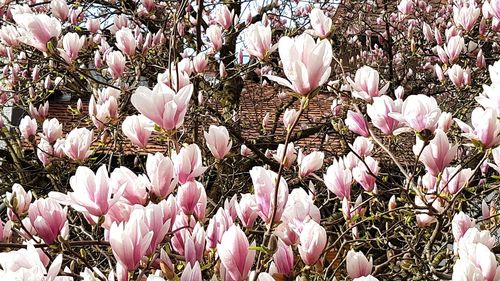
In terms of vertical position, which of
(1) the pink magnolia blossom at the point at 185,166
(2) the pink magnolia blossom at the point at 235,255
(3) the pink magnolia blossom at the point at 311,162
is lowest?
(3) the pink magnolia blossom at the point at 311,162

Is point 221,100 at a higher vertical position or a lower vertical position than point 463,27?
lower

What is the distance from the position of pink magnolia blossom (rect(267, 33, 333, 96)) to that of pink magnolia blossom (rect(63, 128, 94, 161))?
39.9 inches

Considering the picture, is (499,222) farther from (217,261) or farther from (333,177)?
(217,261)

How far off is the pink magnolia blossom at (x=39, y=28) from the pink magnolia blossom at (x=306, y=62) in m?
1.14

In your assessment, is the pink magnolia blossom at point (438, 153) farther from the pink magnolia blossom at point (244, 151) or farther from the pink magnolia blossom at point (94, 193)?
the pink magnolia blossom at point (244, 151)

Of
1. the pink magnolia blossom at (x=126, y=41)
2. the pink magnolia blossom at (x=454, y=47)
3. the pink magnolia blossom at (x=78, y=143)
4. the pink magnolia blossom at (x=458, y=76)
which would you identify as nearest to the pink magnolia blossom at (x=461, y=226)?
the pink magnolia blossom at (x=78, y=143)

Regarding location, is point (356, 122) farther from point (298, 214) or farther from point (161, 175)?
point (161, 175)

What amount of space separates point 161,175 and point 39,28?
1.05 m

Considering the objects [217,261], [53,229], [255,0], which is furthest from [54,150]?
[255,0]

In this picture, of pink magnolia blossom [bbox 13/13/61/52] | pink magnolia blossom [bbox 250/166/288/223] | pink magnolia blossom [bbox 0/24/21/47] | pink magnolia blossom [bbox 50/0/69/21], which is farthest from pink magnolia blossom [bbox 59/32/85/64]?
pink magnolia blossom [bbox 250/166/288/223]

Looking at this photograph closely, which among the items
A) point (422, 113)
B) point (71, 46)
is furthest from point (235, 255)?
point (71, 46)

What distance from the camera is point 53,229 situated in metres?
1.17

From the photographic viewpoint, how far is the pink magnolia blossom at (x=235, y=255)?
966 millimetres

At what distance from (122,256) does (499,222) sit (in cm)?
127
